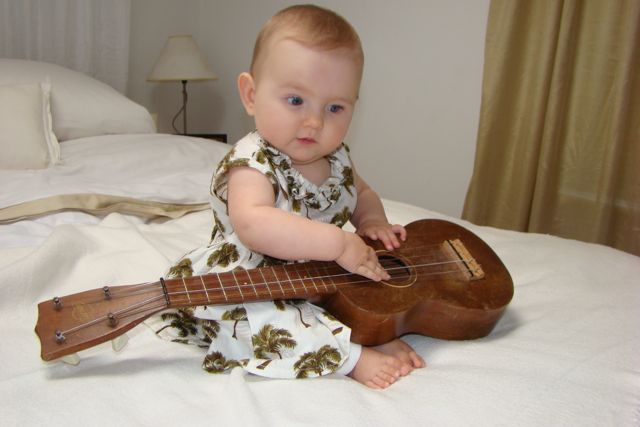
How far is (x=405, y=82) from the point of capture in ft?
8.18

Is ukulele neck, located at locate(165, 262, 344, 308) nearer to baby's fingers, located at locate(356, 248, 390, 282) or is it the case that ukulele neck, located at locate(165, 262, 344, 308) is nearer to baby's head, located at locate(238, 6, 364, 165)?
baby's fingers, located at locate(356, 248, 390, 282)

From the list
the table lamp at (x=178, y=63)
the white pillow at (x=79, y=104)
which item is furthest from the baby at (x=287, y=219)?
the table lamp at (x=178, y=63)

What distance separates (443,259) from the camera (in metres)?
0.97

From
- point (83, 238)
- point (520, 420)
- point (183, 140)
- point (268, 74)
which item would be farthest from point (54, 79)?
point (520, 420)

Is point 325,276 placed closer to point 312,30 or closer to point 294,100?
point 294,100

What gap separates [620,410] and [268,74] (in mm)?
709

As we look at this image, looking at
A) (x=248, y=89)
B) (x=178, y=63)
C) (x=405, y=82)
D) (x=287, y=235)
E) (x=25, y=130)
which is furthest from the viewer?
(x=178, y=63)

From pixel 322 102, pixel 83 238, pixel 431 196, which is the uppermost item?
pixel 322 102

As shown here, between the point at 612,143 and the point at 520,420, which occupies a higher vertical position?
the point at 612,143

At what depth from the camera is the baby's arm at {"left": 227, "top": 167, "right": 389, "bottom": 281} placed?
795 millimetres

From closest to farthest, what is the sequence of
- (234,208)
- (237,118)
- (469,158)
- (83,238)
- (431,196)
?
(234,208), (83,238), (469,158), (431,196), (237,118)

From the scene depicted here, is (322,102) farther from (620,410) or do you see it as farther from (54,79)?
(54,79)

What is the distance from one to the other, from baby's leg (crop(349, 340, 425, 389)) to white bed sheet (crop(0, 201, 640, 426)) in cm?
2

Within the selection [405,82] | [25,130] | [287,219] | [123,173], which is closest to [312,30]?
[287,219]
